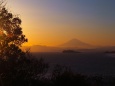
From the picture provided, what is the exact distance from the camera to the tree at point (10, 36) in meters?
30.7

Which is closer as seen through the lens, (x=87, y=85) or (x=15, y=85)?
(x=15, y=85)

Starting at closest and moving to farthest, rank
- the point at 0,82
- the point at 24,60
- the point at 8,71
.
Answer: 1. the point at 0,82
2. the point at 8,71
3. the point at 24,60

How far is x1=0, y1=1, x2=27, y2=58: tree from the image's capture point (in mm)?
30703

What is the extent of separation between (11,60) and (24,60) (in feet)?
4.94

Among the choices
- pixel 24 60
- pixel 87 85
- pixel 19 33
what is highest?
pixel 19 33

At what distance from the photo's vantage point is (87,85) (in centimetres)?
3119

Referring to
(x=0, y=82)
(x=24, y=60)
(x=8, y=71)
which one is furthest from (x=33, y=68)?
(x=0, y=82)

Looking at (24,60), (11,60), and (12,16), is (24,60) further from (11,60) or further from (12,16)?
(12,16)

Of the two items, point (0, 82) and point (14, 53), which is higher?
point (14, 53)

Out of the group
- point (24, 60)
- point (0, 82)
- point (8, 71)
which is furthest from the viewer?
point (24, 60)

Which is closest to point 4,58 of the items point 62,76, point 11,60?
point 11,60

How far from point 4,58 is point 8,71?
1.29 metres

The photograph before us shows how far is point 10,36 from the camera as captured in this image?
3166 cm

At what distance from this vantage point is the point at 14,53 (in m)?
31.5
